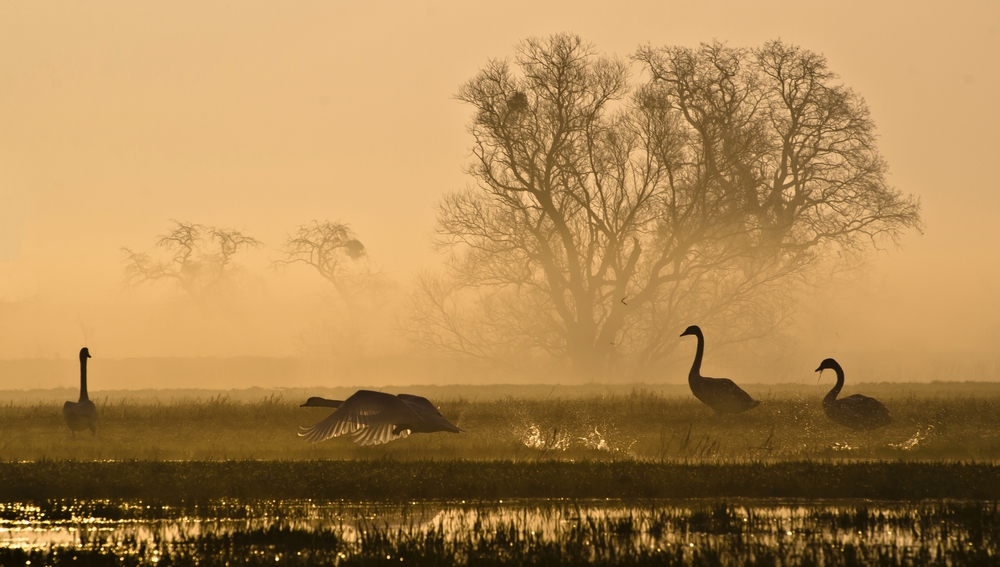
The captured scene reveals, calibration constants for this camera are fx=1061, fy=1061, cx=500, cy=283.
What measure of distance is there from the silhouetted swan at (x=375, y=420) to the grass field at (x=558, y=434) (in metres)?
0.41

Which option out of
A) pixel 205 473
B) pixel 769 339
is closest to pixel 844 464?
pixel 205 473

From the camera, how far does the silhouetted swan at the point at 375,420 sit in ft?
50.1

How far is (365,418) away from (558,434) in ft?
15.6

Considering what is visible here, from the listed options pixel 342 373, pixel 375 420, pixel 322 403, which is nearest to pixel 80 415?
pixel 322 403

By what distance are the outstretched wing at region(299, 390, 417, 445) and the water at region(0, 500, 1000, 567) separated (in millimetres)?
3290

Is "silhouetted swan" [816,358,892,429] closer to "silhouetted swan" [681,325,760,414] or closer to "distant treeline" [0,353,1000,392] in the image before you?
"silhouetted swan" [681,325,760,414]

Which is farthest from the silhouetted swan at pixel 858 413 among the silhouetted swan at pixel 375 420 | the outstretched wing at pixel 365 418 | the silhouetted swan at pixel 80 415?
the silhouetted swan at pixel 80 415

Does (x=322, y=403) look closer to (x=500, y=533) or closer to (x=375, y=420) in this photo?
(x=375, y=420)

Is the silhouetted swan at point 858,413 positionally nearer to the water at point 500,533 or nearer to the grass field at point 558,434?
the grass field at point 558,434

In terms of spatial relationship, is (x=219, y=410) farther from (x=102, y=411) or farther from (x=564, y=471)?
(x=564, y=471)

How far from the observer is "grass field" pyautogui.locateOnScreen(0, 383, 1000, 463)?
16.8 meters

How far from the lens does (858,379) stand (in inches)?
2072

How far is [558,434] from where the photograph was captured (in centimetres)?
1902

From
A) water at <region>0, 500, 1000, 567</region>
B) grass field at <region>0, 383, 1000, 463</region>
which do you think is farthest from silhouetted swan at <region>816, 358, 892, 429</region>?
water at <region>0, 500, 1000, 567</region>
